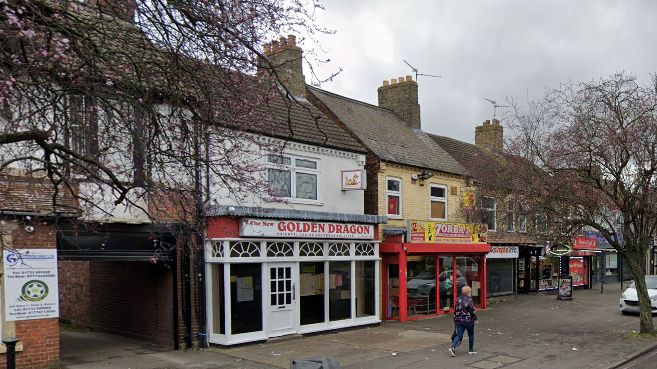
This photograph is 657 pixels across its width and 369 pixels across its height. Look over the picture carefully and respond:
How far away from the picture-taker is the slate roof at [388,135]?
19.5 meters

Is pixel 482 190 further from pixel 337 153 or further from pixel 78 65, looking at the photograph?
pixel 78 65

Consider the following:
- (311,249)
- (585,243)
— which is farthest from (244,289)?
(585,243)

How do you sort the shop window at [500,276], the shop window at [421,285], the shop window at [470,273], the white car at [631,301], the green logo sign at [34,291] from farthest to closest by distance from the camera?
1. the shop window at [500,276]
2. the shop window at [470,273]
3. the white car at [631,301]
4. the shop window at [421,285]
5. the green logo sign at [34,291]

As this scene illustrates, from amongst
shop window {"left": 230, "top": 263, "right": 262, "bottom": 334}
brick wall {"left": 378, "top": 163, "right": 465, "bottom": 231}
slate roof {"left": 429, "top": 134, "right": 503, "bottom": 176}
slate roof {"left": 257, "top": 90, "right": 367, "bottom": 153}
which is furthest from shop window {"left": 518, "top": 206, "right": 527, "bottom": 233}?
shop window {"left": 230, "top": 263, "right": 262, "bottom": 334}

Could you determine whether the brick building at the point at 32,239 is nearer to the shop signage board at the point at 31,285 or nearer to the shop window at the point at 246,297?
the shop signage board at the point at 31,285

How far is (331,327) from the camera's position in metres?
15.6

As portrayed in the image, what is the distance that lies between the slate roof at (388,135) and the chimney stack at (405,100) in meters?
0.35

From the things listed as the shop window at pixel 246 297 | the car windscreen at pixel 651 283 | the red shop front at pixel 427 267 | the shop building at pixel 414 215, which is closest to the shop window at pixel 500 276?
the shop building at pixel 414 215

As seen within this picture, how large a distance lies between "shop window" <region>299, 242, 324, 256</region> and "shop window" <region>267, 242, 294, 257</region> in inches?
15.0

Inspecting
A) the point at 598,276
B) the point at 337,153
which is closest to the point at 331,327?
the point at 337,153

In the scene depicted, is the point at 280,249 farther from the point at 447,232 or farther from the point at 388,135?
the point at 388,135

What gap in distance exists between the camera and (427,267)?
Result: 19.2 meters

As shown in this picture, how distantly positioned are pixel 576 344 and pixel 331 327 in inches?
240

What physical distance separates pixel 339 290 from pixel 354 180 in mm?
3135
